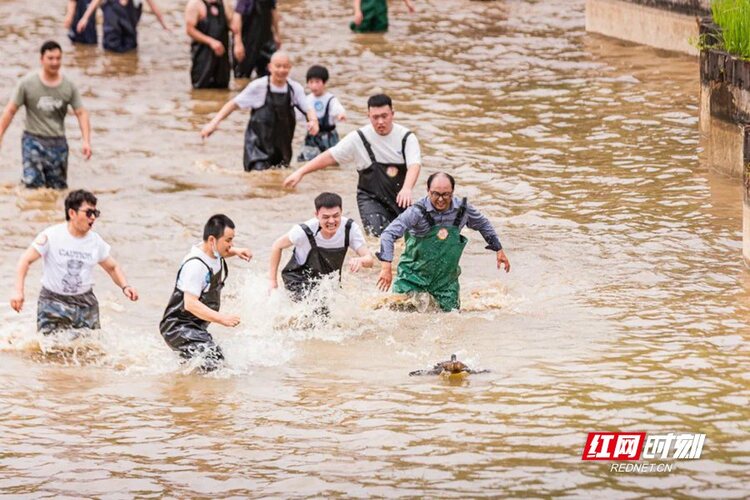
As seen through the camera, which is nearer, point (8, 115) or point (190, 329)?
point (190, 329)

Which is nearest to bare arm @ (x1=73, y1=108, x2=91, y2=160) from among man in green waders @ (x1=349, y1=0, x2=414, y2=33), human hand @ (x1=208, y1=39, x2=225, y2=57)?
human hand @ (x1=208, y1=39, x2=225, y2=57)

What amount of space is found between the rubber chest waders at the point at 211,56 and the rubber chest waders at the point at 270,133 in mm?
4497

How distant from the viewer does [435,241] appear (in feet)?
37.8

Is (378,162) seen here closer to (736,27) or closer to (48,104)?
(48,104)

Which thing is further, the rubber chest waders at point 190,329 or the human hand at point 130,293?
the human hand at point 130,293

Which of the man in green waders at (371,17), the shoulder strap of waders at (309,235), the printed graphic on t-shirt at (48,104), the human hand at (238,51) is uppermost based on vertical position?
the man in green waders at (371,17)

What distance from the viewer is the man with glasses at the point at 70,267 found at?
1066cm

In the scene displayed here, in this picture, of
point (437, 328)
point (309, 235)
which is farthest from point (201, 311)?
point (437, 328)

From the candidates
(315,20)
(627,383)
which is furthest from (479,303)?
(315,20)

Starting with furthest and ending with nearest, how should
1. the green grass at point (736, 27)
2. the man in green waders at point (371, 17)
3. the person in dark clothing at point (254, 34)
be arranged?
the man in green waders at point (371, 17)
the person in dark clothing at point (254, 34)
the green grass at point (736, 27)

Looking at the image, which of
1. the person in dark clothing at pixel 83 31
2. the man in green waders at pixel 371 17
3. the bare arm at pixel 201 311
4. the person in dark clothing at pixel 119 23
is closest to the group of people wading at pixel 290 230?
the bare arm at pixel 201 311

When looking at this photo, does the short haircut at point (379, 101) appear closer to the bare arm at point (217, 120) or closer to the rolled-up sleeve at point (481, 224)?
the rolled-up sleeve at point (481, 224)

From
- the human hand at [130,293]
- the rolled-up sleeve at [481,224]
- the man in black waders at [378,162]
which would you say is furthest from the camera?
the man in black waders at [378,162]

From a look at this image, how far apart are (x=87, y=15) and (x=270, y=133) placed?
8.01m
